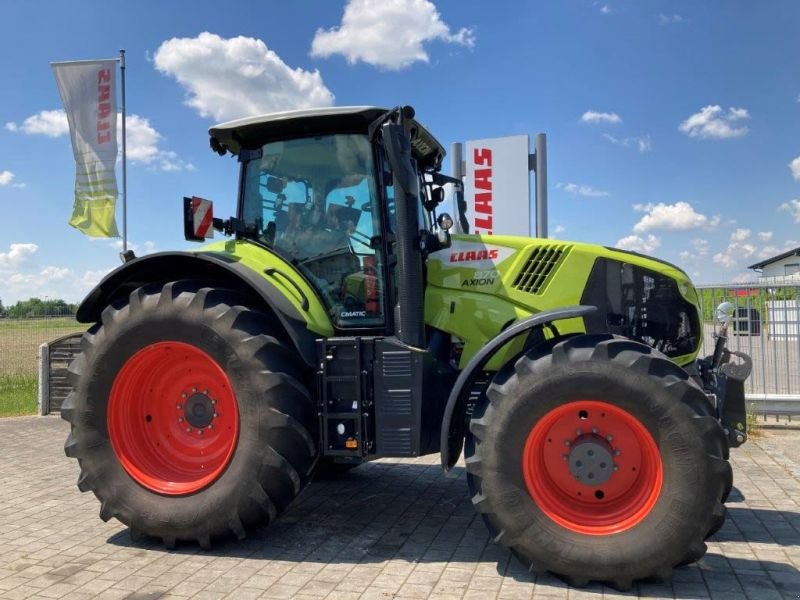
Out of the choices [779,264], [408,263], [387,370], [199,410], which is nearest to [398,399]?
[387,370]

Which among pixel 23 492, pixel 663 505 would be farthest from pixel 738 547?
pixel 23 492

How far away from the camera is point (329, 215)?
14.4 ft

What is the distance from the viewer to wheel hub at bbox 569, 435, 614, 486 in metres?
3.42

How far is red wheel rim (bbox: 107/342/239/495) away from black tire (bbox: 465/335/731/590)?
5.63 ft

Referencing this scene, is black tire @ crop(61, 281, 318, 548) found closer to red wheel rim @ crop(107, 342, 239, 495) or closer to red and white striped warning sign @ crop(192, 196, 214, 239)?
red wheel rim @ crop(107, 342, 239, 495)

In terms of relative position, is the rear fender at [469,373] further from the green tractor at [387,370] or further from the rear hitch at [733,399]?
the rear hitch at [733,399]

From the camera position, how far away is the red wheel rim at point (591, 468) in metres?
3.39

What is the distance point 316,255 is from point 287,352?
2.62 ft

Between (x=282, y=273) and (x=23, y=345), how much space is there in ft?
42.2

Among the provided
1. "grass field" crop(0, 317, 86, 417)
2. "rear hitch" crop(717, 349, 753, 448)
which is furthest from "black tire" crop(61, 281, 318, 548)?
"grass field" crop(0, 317, 86, 417)

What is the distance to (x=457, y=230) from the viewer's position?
5594mm

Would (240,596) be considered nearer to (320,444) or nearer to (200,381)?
(320,444)

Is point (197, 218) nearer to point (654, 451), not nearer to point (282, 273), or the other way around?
point (282, 273)

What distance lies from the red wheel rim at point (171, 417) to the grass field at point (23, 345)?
944cm
